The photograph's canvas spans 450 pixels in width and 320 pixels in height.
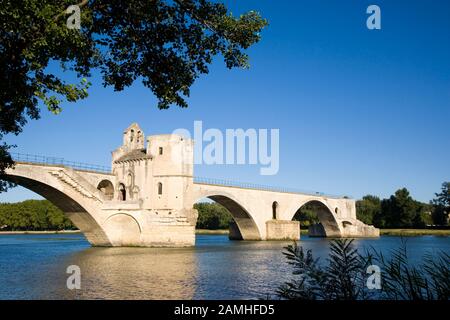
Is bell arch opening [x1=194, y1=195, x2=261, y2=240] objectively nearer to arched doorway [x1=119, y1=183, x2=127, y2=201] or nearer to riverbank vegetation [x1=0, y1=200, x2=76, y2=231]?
arched doorway [x1=119, y1=183, x2=127, y2=201]

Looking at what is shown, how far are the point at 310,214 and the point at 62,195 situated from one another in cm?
8214

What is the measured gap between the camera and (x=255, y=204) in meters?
68.6

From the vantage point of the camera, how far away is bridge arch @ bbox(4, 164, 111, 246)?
3859 cm

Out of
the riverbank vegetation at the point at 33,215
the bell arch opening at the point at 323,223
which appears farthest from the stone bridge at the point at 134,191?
the riverbank vegetation at the point at 33,215

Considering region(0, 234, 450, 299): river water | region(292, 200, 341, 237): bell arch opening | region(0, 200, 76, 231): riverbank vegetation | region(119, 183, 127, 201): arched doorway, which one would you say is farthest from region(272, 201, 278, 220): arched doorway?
region(0, 200, 76, 231): riverbank vegetation

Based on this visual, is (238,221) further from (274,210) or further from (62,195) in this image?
(62,195)

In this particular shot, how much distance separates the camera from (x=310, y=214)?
114 m

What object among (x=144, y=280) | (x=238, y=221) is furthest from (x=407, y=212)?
(x=144, y=280)

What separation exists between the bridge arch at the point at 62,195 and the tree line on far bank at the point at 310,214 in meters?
72.2

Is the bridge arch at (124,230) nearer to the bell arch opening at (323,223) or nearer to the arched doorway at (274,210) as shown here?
the arched doorway at (274,210)

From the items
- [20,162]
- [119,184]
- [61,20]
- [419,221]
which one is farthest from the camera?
[419,221]
